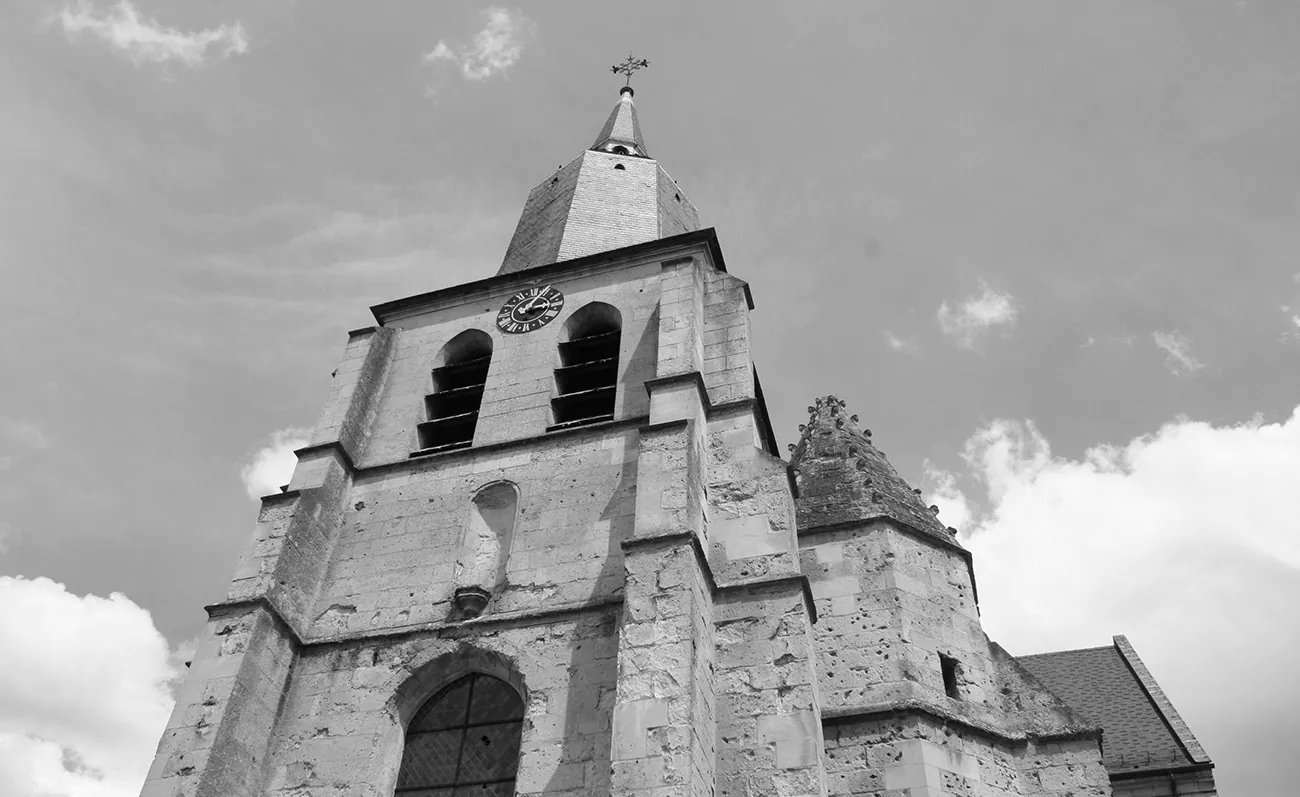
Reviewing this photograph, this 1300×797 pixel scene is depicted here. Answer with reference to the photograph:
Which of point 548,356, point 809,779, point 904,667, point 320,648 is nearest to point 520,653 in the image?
point 320,648

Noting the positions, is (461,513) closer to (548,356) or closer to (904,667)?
(548,356)

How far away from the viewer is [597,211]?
17766 millimetres

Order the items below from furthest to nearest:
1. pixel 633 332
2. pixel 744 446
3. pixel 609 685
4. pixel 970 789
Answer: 1. pixel 633 332
2. pixel 744 446
3. pixel 970 789
4. pixel 609 685

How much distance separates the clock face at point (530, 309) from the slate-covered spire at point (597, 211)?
3.30 ft

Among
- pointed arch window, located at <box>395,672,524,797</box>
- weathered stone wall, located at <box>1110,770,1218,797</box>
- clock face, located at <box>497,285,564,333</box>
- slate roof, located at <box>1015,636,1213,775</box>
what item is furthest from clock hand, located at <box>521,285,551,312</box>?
weathered stone wall, located at <box>1110,770,1218,797</box>

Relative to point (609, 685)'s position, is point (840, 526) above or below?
above

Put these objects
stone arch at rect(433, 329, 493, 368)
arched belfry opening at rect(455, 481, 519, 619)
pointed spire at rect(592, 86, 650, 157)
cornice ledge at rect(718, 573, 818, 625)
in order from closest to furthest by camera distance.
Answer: cornice ledge at rect(718, 573, 818, 625) → arched belfry opening at rect(455, 481, 519, 619) → stone arch at rect(433, 329, 493, 368) → pointed spire at rect(592, 86, 650, 157)

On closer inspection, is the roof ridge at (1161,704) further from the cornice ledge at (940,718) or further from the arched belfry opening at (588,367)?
the arched belfry opening at (588,367)

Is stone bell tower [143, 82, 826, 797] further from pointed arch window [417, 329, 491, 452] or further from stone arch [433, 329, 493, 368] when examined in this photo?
stone arch [433, 329, 493, 368]

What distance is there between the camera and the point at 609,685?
9336mm

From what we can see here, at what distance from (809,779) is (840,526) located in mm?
4048

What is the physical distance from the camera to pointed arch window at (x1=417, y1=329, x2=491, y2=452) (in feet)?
44.3

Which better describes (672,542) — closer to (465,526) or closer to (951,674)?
(465,526)

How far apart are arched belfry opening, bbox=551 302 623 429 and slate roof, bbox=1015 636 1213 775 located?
21.0 ft
